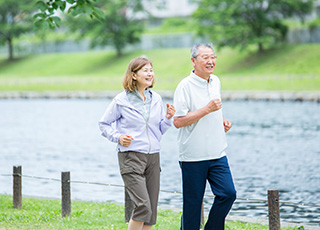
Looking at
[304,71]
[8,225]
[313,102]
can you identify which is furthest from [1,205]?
[304,71]

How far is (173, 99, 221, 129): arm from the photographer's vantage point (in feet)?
19.1

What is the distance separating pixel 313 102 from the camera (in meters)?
36.1

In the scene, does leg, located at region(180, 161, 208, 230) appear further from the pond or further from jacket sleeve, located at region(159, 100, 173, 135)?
the pond

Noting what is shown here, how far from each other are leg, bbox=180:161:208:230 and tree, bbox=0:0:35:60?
6578 cm

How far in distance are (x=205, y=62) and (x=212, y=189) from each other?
1.24 m

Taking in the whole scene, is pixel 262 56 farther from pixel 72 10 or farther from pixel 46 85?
pixel 72 10

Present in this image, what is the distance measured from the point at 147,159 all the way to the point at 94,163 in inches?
464

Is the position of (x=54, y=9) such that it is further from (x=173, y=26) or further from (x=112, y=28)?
(x=173, y=26)

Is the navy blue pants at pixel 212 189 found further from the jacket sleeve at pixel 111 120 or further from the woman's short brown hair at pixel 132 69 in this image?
the woman's short brown hair at pixel 132 69

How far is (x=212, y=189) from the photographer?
6098mm

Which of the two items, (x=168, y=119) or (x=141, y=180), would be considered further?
(x=168, y=119)

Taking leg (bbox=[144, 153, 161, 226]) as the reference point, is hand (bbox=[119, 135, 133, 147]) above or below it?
above

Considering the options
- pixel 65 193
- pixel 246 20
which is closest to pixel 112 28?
pixel 246 20

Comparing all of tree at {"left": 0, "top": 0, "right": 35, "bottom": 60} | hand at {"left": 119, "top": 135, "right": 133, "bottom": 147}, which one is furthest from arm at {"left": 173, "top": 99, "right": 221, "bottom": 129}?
tree at {"left": 0, "top": 0, "right": 35, "bottom": 60}
